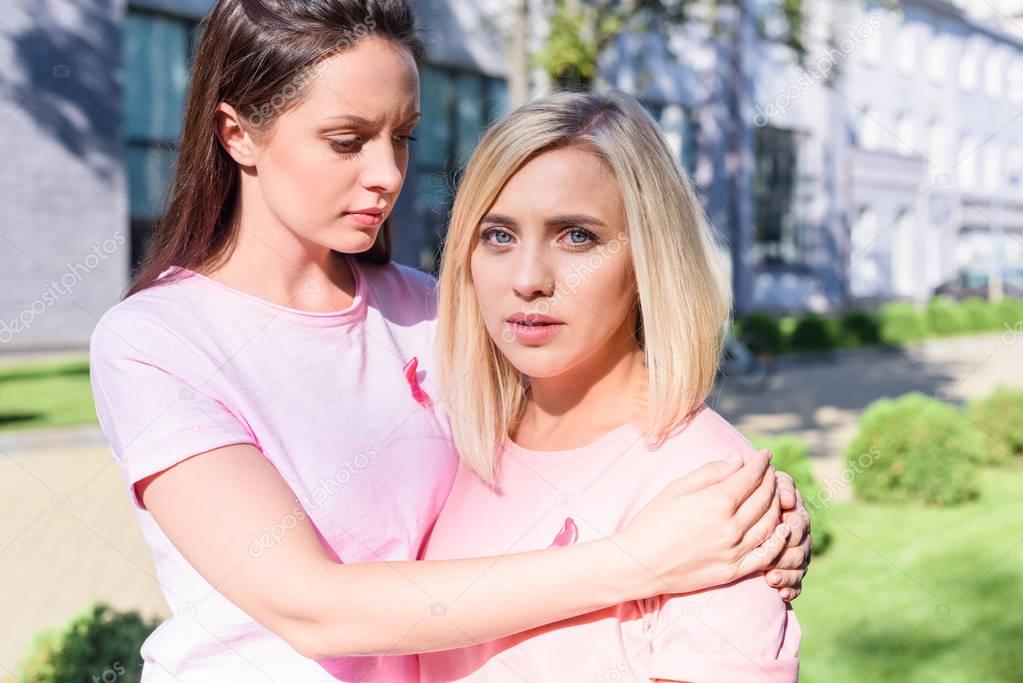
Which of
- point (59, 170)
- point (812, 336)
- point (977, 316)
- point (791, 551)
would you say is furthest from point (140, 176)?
point (977, 316)

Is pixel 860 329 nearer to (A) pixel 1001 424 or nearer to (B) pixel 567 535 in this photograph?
(A) pixel 1001 424

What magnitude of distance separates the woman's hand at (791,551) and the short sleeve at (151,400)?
3.01ft

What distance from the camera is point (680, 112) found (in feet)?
87.6

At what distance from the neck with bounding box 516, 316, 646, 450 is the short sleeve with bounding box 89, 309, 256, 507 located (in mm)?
637

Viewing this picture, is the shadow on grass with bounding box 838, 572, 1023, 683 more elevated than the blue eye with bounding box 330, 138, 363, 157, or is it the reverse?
the blue eye with bounding box 330, 138, 363, 157

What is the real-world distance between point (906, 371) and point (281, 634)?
2001 cm

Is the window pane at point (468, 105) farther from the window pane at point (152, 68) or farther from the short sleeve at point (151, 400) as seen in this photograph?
the short sleeve at point (151, 400)

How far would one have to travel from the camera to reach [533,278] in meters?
1.93

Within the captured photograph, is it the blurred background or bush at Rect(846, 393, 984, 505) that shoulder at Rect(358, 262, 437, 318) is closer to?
the blurred background

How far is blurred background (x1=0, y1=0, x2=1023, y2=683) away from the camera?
229 inches

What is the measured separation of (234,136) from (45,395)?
40.8 feet

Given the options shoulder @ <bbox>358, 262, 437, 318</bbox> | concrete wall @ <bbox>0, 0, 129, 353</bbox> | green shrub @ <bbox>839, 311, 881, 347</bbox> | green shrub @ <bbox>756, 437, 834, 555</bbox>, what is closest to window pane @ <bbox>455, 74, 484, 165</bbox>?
concrete wall @ <bbox>0, 0, 129, 353</bbox>

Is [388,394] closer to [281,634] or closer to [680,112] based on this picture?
[281,634]

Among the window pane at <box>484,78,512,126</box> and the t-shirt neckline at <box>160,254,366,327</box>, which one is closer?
the t-shirt neckline at <box>160,254,366,327</box>
